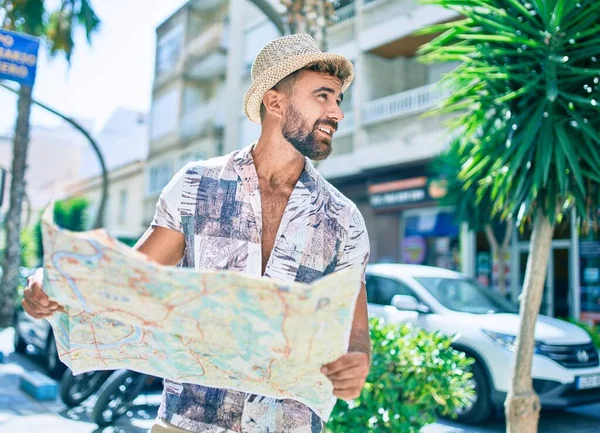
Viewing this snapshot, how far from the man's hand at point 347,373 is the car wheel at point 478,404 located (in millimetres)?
6174

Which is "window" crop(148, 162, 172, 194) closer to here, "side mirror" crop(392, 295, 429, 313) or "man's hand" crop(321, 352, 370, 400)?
"side mirror" crop(392, 295, 429, 313)

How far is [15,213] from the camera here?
15617mm

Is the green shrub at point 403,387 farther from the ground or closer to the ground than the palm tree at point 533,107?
closer to the ground

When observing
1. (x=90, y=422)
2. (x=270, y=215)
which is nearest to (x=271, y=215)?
(x=270, y=215)

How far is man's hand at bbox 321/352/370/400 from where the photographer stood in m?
1.58

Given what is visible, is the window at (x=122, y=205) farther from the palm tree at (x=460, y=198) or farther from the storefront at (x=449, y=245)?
the palm tree at (x=460, y=198)

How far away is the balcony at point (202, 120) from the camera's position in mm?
26281

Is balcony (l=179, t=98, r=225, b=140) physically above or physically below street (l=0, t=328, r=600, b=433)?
above

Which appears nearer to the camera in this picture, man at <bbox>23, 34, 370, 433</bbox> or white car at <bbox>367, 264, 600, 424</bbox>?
man at <bbox>23, 34, 370, 433</bbox>

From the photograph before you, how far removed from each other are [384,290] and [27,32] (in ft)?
36.2

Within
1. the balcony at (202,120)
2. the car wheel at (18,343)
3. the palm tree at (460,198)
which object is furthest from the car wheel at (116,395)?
the balcony at (202,120)

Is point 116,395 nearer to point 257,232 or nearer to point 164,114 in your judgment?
point 257,232

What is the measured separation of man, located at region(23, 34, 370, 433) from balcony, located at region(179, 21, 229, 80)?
2495cm

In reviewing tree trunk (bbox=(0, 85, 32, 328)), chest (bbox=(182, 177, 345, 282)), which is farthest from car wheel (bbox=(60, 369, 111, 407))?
tree trunk (bbox=(0, 85, 32, 328))
